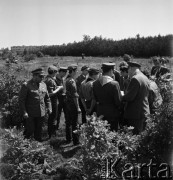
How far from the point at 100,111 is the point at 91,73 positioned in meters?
0.92

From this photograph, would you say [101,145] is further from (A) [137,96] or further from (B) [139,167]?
(A) [137,96]

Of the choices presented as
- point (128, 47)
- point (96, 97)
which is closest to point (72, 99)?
point (96, 97)

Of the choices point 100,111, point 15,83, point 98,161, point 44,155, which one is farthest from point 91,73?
point 15,83

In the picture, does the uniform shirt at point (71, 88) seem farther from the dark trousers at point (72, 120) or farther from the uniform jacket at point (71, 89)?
the dark trousers at point (72, 120)

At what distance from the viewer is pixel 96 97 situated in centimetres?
482

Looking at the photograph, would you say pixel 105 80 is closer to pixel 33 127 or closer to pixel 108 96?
pixel 108 96

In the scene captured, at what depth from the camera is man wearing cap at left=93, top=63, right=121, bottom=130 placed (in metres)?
4.55

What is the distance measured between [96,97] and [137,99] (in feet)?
2.09

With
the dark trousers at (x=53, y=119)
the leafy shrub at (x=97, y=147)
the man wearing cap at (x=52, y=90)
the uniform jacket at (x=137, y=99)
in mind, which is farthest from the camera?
the dark trousers at (x=53, y=119)

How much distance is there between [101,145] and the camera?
3840 mm

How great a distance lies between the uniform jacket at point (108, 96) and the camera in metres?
4.55

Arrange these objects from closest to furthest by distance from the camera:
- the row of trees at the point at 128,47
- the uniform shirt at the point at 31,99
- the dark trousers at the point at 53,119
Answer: the uniform shirt at the point at 31,99
the dark trousers at the point at 53,119
the row of trees at the point at 128,47

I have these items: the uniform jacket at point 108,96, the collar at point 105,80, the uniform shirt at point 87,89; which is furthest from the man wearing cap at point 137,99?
the uniform shirt at point 87,89

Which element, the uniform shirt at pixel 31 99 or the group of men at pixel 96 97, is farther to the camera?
the uniform shirt at pixel 31 99
